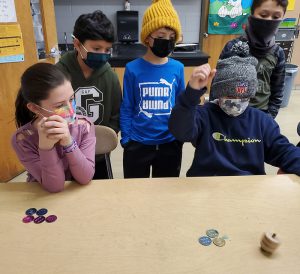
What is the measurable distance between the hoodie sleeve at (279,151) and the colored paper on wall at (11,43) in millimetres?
1962

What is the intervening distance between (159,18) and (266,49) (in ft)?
2.17

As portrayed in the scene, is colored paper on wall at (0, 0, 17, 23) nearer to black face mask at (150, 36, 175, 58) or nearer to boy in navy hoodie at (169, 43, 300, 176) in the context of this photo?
black face mask at (150, 36, 175, 58)

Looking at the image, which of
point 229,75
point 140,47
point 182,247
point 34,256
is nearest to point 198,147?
point 229,75

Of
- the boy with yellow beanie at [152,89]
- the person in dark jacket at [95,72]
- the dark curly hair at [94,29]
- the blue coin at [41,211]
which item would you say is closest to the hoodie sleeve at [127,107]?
the boy with yellow beanie at [152,89]

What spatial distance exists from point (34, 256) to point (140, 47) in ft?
10.8

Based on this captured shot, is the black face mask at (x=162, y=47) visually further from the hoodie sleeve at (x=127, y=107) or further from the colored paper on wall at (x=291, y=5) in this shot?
the colored paper on wall at (x=291, y=5)

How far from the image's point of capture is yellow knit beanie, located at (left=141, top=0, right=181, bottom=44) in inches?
55.7

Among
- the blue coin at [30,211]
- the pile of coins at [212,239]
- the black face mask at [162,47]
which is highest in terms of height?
the black face mask at [162,47]

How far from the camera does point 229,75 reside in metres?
1.18

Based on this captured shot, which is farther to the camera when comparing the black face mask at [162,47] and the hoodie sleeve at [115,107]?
the hoodie sleeve at [115,107]

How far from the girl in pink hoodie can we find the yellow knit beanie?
58 cm

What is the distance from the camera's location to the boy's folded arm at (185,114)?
42.3 inches

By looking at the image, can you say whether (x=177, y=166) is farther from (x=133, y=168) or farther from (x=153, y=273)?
(x=153, y=273)

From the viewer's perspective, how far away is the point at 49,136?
0.97m
